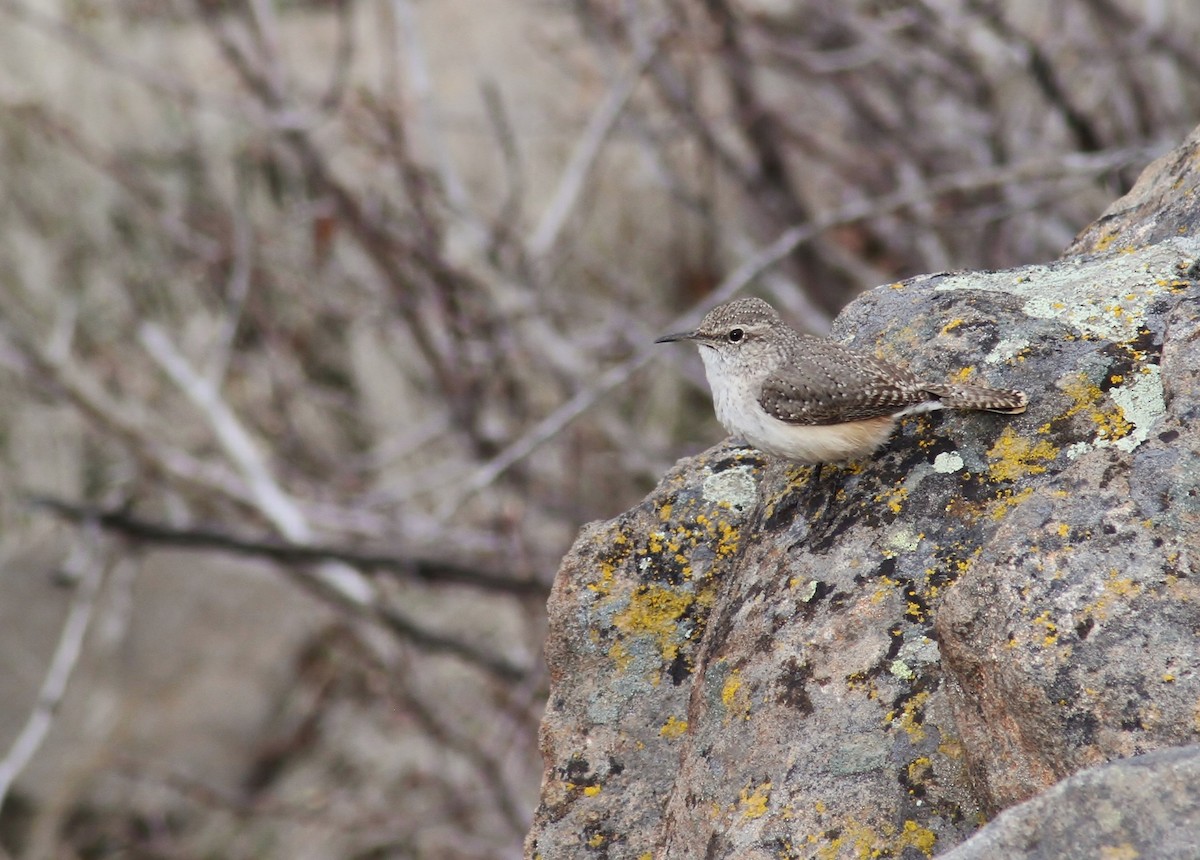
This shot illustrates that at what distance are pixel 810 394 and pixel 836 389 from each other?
0.42 ft

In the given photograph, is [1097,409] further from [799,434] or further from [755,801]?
[755,801]

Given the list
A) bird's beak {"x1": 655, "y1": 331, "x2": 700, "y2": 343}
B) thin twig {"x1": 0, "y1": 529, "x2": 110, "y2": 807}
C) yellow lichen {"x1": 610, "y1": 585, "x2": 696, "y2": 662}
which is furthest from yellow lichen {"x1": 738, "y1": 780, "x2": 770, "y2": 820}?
thin twig {"x1": 0, "y1": 529, "x2": 110, "y2": 807}

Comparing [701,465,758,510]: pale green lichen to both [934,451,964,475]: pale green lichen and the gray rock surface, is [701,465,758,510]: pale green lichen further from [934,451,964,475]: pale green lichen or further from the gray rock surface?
the gray rock surface

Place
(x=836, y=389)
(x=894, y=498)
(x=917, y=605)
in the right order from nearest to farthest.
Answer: (x=917, y=605), (x=894, y=498), (x=836, y=389)

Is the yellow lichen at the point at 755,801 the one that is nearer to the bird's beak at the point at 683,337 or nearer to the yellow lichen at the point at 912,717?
the yellow lichen at the point at 912,717

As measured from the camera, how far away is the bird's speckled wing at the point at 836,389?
130 inches

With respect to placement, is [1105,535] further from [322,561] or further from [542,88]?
[542,88]

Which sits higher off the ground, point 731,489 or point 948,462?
point 731,489

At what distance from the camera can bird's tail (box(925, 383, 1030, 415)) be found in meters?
3.04

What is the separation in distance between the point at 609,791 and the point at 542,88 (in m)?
8.65

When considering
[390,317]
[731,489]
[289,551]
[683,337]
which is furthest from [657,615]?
[390,317]

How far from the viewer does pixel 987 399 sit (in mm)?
3041

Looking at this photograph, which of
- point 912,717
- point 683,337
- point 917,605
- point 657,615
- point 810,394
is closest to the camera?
point 912,717

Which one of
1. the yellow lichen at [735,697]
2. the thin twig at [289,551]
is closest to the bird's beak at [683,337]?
the yellow lichen at [735,697]
